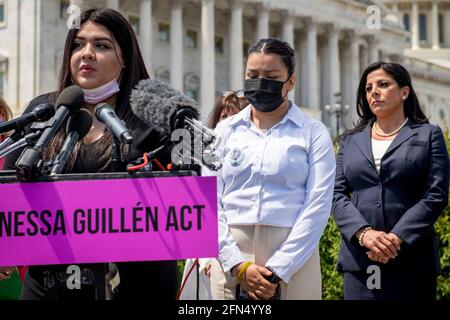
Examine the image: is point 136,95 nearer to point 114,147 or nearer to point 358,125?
point 114,147

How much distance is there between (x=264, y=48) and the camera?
16.6ft

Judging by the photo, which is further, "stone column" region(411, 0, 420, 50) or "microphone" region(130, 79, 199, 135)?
"stone column" region(411, 0, 420, 50)

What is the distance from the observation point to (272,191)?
4848 millimetres

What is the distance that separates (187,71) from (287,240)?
43.6 metres

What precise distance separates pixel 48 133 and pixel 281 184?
76.0 inches

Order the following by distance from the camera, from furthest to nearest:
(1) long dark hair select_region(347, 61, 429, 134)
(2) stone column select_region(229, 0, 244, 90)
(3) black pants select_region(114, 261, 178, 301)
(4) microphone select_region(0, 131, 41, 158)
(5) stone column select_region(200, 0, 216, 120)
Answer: (2) stone column select_region(229, 0, 244, 90), (5) stone column select_region(200, 0, 216, 120), (1) long dark hair select_region(347, 61, 429, 134), (3) black pants select_region(114, 261, 178, 301), (4) microphone select_region(0, 131, 41, 158)

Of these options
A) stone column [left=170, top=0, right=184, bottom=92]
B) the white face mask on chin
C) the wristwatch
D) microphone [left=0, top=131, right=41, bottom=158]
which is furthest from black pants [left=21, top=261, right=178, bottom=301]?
stone column [left=170, top=0, right=184, bottom=92]

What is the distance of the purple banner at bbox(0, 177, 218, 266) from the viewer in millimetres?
3209

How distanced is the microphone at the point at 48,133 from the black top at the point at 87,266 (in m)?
0.34

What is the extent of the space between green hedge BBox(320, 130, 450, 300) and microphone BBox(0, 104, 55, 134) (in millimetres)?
5771

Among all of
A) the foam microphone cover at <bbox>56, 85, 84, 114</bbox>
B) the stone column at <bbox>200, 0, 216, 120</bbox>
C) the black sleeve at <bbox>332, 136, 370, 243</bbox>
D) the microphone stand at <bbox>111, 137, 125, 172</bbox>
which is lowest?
the black sleeve at <bbox>332, 136, 370, 243</bbox>

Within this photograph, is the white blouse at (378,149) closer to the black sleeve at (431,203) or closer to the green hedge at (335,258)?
the black sleeve at (431,203)

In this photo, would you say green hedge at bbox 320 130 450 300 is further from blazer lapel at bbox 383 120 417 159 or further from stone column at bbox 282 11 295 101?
stone column at bbox 282 11 295 101
